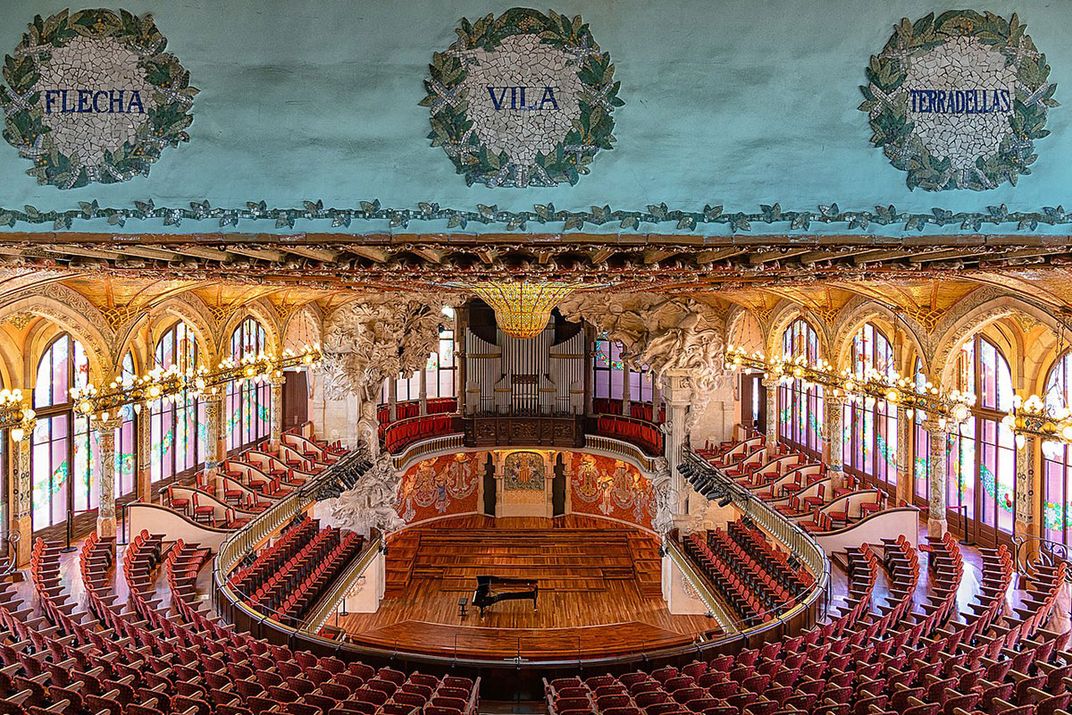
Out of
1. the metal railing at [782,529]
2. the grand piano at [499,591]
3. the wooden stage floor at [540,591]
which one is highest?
the metal railing at [782,529]

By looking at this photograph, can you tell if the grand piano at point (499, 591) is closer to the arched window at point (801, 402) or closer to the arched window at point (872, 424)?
the arched window at point (872, 424)

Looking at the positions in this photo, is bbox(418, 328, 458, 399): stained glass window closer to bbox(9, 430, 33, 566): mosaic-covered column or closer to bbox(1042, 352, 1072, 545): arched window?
bbox(9, 430, 33, 566): mosaic-covered column

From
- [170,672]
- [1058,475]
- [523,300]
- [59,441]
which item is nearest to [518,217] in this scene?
[523,300]

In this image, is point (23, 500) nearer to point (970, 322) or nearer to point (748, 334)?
point (970, 322)

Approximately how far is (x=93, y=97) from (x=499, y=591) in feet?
62.9

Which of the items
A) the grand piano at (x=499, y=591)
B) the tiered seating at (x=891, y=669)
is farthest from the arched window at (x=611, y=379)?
the tiered seating at (x=891, y=669)

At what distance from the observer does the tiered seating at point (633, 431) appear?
24647mm

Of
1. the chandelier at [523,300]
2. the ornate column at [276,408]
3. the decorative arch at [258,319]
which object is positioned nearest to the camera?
the chandelier at [523,300]

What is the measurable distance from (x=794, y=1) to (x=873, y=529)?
47.4 feet

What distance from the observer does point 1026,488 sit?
16.7 metres

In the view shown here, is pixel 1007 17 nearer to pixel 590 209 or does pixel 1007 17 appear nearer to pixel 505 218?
pixel 590 209

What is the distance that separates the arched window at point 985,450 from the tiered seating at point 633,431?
8.67m

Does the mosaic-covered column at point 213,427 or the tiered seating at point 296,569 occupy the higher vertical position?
the mosaic-covered column at point 213,427

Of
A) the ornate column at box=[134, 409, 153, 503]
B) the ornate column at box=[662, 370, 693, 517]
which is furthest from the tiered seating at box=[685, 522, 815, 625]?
the ornate column at box=[134, 409, 153, 503]
